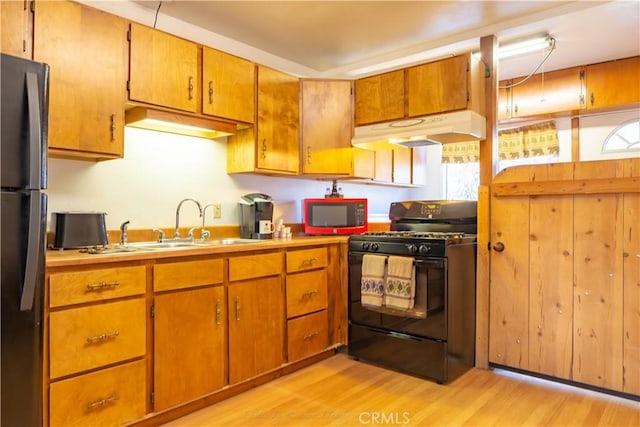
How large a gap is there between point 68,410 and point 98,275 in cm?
59

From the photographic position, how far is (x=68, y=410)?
182 cm

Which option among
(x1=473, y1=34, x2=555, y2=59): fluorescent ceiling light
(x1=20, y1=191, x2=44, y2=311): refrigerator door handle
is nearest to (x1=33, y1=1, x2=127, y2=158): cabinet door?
(x1=20, y1=191, x2=44, y2=311): refrigerator door handle

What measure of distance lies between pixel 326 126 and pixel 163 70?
54.8 inches

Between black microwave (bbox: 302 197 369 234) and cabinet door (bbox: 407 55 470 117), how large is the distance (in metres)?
0.93

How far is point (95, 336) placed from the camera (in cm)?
189

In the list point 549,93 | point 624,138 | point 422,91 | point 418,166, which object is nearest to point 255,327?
point 422,91

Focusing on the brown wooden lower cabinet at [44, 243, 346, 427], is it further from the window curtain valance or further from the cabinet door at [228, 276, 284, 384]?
the window curtain valance

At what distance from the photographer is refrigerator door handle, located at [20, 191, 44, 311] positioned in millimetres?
1531

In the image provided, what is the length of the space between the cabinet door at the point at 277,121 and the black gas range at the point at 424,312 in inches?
32.9

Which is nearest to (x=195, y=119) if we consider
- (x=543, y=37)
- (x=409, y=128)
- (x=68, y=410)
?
(x=409, y=128)

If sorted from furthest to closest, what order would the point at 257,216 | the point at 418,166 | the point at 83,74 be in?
the point at 418,166, the point at 257,216, the point at 83,74

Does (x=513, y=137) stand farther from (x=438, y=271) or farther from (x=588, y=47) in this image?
(x=438, y=271)

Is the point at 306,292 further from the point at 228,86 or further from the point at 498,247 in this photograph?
the point at 228,86

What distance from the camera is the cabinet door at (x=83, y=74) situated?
2.05 meters
